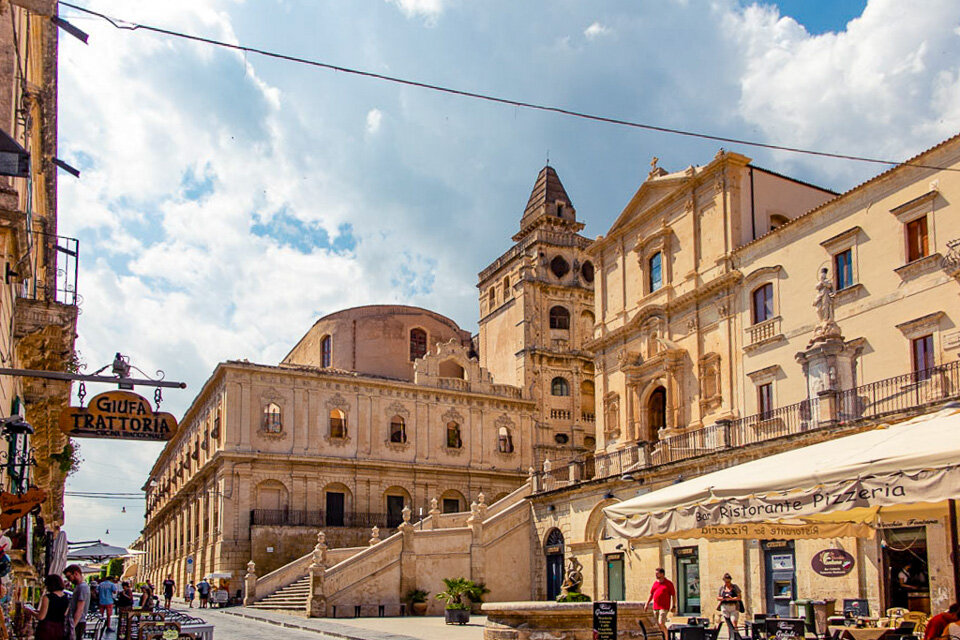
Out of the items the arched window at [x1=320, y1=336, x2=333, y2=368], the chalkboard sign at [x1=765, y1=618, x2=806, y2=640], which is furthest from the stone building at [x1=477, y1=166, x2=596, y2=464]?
the chalkboard sign at [x1=765, y1=618, x2=806, y2=640]

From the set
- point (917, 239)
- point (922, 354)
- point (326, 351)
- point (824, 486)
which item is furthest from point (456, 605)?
point (326, 351)

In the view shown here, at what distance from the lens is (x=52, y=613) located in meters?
11.4

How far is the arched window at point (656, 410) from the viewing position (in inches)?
1271

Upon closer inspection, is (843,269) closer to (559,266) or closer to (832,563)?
(832,563)

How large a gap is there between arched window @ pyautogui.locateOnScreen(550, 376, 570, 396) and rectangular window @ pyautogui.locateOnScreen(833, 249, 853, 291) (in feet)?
84.5

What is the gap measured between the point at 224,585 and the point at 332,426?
346 inches

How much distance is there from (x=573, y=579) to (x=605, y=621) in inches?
700

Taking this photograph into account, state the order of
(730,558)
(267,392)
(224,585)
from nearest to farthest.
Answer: (730,558) < (224,585) < (267,392)

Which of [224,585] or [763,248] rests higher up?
[763,248]

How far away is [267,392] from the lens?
43875mm

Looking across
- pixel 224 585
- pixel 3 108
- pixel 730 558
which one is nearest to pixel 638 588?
pixel 730 558

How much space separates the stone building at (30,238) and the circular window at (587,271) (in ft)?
108

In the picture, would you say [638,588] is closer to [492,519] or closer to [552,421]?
[492,519]

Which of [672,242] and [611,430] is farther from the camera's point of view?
[611,430]
